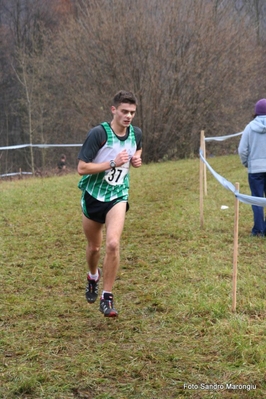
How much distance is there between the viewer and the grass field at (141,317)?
3.90m

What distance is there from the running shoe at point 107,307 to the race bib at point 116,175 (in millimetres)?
997

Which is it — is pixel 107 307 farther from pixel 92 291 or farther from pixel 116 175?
pixel 116 175

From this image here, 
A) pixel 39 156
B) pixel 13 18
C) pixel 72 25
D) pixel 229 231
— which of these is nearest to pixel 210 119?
pixel 72 25

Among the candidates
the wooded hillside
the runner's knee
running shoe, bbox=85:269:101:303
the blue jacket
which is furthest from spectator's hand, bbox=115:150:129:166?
the wooded hillside

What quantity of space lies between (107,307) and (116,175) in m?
1.17

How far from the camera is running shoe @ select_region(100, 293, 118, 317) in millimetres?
5051

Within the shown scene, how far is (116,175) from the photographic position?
17.4 feet

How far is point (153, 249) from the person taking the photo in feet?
26.6

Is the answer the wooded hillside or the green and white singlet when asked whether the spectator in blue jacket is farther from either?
the wooded hillside

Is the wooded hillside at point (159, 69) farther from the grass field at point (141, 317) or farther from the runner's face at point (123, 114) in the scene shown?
the runner's face at point (123, 114)

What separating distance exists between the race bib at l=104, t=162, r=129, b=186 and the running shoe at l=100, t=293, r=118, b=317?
100 centimetres

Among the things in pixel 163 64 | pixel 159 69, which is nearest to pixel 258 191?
pixel 159 69

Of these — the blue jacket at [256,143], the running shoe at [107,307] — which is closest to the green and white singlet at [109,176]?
the running shoe at [107,307]

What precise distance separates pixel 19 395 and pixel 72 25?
23.8 meters
